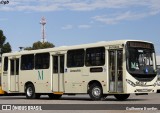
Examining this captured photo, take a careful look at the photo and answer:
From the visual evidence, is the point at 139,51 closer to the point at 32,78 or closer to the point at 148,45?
the point at 148,45

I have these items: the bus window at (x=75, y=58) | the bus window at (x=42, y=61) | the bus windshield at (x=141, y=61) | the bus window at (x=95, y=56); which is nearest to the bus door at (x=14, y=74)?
the bus window at (x=42, y=61)

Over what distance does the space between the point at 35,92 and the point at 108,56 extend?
632cm

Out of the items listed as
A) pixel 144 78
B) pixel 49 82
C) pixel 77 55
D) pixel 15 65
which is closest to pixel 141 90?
pixel 144 78

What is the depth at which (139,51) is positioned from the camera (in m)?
22.6

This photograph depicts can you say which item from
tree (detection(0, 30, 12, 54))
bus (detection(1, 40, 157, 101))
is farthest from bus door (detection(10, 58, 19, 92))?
tree (detection(0, 30, 12, 54))

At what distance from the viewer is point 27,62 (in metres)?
27.6

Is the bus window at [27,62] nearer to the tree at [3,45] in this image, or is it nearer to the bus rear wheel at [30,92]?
the bus rear wheel at [30,92]

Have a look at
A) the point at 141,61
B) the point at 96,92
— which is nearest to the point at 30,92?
the point at 96,92

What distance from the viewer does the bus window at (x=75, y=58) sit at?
23.9m

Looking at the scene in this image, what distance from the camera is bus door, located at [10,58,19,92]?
2830 cm

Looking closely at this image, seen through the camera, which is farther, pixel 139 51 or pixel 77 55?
pixel 77 55

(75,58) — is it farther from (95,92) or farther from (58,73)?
(95,92)

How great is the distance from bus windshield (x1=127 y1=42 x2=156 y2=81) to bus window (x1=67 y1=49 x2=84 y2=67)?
2.98m

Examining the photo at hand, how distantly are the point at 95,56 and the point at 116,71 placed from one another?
1577 mm
